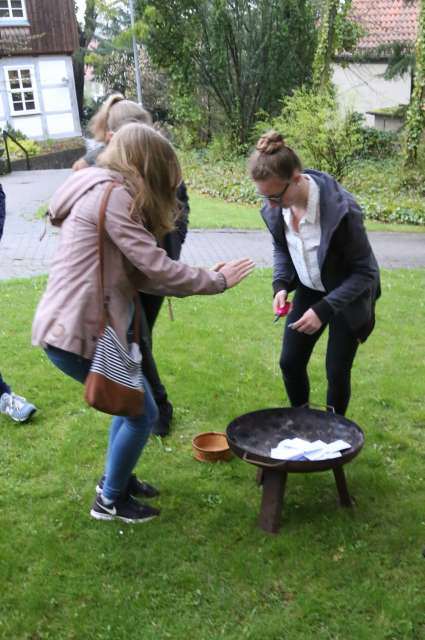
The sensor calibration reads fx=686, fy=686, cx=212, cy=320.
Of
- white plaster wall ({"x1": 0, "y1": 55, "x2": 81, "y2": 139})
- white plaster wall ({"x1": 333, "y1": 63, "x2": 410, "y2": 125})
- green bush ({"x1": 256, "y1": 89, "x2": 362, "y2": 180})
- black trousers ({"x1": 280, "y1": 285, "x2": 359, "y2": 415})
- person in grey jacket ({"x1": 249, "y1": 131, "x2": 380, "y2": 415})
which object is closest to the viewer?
person in grey jacket ({"x1": 249, "y1": 131, "x2": 380, "y2": 415})

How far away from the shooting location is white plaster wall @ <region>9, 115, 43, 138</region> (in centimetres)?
2903

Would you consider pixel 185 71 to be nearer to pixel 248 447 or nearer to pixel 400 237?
pixel 400 237

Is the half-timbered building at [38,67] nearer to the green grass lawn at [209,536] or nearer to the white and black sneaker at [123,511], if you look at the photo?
the green grass lawn at [209,536]

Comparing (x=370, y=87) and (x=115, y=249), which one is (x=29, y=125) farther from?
(x=115, y=249)

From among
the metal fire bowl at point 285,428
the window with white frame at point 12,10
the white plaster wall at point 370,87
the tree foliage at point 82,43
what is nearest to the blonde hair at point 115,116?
the metal fire bowl at point 285,428

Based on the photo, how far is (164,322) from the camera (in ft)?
22.8

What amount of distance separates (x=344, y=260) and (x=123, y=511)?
1.76 metres

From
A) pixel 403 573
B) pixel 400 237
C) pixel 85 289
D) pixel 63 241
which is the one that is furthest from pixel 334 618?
pixel 400 237

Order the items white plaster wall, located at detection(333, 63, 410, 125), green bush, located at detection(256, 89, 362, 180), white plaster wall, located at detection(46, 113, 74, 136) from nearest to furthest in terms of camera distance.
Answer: green bush, located at detection(256, 89, 362, 180), white plaster wall, located at detection(333, 63, 410, 125), white plaster wall, located at detection(46, 113, 74, 136)

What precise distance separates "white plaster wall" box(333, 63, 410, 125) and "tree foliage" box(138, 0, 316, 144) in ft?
13.4

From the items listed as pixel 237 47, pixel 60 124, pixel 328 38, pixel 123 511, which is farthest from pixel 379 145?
pixel 123 511

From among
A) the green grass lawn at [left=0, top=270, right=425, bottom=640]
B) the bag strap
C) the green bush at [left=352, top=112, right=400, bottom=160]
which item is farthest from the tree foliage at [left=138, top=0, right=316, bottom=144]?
the bag strap

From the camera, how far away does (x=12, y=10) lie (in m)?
28.3

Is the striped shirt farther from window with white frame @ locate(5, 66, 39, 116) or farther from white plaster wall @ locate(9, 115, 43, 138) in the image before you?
window with white frame @ locate(5, 66, 39, 116)
